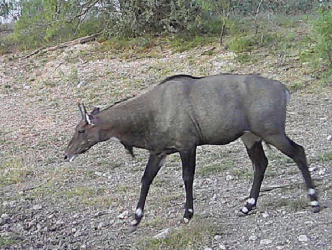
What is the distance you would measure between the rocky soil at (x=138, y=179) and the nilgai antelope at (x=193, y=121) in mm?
402

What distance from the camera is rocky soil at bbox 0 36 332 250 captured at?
20.1ft

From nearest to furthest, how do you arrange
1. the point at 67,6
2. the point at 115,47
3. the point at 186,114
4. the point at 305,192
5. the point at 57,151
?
the point at 186,114, the point at 305,192, the point at 57,151, the point at 67,6, the point at 115,47

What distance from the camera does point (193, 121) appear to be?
6.37 metres

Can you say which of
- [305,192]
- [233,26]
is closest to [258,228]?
[305,192]

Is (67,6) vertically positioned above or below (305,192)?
above

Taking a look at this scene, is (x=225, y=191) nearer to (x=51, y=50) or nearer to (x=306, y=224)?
(x=306, y=224)

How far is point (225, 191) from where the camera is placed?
7.49 metres

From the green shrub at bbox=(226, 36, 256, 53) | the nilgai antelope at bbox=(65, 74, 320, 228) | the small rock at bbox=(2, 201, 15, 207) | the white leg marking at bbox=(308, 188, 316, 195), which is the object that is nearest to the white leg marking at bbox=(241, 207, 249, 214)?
the nilgai antelope at bbox=(65, 74, 320, 228)

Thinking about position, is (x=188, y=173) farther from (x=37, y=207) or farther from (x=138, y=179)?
(x=37, y=207)

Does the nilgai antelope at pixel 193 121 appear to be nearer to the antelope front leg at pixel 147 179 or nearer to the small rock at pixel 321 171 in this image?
the antelope front leg at pixel 147 179

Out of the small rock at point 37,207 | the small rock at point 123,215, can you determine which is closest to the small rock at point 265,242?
the small rock at point 123,215

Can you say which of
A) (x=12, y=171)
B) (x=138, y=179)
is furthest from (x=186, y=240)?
(x=12, y=171)

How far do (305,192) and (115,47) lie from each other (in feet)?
30.8

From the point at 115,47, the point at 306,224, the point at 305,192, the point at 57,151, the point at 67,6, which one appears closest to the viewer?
the point at 306,224
